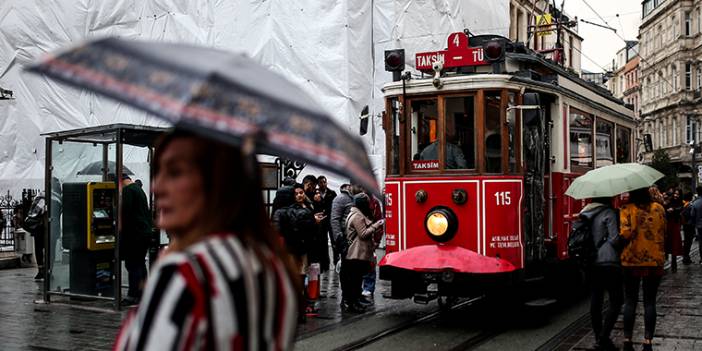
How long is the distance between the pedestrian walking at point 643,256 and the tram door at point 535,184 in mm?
1988

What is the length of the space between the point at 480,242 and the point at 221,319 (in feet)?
26.4

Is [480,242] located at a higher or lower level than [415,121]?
lower

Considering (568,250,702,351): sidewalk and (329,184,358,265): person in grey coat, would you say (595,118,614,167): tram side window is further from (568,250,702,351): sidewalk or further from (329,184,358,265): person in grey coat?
(329,184,358,265): person in grey coat

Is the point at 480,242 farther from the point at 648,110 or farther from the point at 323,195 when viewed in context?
the point at 648,110

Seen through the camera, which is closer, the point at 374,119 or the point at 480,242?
the point at 480,242

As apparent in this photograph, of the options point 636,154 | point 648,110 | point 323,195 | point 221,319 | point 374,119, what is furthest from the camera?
point 648,110

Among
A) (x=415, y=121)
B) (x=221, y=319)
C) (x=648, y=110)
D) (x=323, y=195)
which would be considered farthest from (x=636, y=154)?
(x=648, y=110)

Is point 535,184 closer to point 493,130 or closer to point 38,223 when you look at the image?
point 493,130

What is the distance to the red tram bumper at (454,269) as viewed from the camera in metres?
9.27

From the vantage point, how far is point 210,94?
1793 millimetres

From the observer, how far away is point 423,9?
2419cm

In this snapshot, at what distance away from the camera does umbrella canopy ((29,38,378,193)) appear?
5.83 feet

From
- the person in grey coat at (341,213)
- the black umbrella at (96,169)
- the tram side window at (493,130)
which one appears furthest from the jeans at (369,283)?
the black umbrella at (96,169)

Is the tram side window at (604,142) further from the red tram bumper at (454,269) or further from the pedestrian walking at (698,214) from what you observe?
the pedestrian walking at (698,214)
